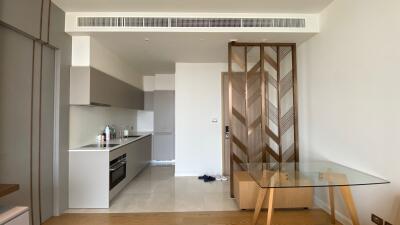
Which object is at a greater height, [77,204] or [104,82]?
[104,82]

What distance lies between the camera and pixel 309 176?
2596mm

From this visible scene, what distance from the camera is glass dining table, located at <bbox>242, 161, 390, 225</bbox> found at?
7.56 feet

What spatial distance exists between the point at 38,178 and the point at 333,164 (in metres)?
3.47

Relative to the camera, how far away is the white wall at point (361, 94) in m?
2.22

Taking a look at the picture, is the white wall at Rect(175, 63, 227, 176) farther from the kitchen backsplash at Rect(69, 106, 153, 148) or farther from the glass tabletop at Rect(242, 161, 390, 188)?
the glass tabletop at Rect(242, 161, 390, 188)

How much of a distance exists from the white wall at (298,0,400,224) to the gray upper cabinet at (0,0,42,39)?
3478 millimetres

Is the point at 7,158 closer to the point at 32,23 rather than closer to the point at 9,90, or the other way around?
the point at 9,90

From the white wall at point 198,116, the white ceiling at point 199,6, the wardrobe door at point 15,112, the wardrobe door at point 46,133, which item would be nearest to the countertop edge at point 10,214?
the wardrobe door at point 15,112

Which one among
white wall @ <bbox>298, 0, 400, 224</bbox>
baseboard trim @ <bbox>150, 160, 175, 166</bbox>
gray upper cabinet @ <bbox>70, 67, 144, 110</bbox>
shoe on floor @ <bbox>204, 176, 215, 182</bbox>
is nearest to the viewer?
white wall @ <bbox>298, 0, 400, 224</bbox>

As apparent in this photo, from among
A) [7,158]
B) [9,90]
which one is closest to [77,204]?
[7,158]

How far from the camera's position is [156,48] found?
13.8 feet

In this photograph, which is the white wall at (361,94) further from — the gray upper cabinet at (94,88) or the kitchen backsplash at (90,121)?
the kitchen backsplash at (90,121)

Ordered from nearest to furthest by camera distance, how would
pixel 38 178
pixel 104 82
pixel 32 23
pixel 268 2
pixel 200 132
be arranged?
pixel 32 23, pixel 38 178, pixel 268 2, pixel 104 82, pixel 200 132

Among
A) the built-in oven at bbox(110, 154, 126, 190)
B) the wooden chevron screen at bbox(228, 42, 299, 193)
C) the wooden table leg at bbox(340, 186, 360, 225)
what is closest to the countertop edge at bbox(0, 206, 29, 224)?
the built-in oven at bbox(110, 154, 126, 190)
